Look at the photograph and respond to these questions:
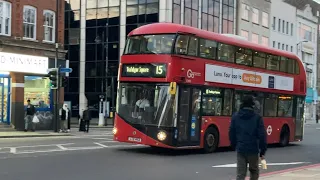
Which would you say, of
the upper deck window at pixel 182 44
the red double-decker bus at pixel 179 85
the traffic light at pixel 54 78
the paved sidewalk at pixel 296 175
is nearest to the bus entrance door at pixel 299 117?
the red double-decker bus at pixel 179 85

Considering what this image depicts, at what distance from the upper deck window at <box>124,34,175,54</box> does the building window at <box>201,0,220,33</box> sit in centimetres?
3637

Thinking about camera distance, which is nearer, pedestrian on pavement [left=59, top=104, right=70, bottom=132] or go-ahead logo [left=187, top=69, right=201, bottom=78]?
go-ahead logo [left=187, top=69, right=201, bottom=78]

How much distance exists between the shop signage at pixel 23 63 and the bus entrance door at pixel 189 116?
15049 millimetres

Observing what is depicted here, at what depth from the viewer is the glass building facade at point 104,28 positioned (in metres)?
50.5

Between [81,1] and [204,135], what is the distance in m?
40.0

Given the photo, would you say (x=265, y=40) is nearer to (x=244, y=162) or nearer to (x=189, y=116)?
(x=189, y=116)

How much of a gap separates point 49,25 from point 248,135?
25931mm

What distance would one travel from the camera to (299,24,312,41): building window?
75400 millimetres

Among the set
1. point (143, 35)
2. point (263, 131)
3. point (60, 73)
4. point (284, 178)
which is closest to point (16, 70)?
point (60, 73)

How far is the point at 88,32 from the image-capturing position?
5409 centimetres

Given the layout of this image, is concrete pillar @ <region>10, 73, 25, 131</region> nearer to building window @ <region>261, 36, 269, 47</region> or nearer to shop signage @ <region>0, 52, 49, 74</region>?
shop signage @ <region>0, 52, 49, 74</region>

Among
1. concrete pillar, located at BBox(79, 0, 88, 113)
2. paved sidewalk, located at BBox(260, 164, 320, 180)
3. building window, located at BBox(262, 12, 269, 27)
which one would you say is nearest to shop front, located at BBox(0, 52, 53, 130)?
paved sidewalk, located at BBox(260, 164, 320, 180)

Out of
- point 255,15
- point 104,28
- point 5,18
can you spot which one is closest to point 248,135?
point 5,18

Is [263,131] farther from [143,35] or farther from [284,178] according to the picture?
[143,35]
